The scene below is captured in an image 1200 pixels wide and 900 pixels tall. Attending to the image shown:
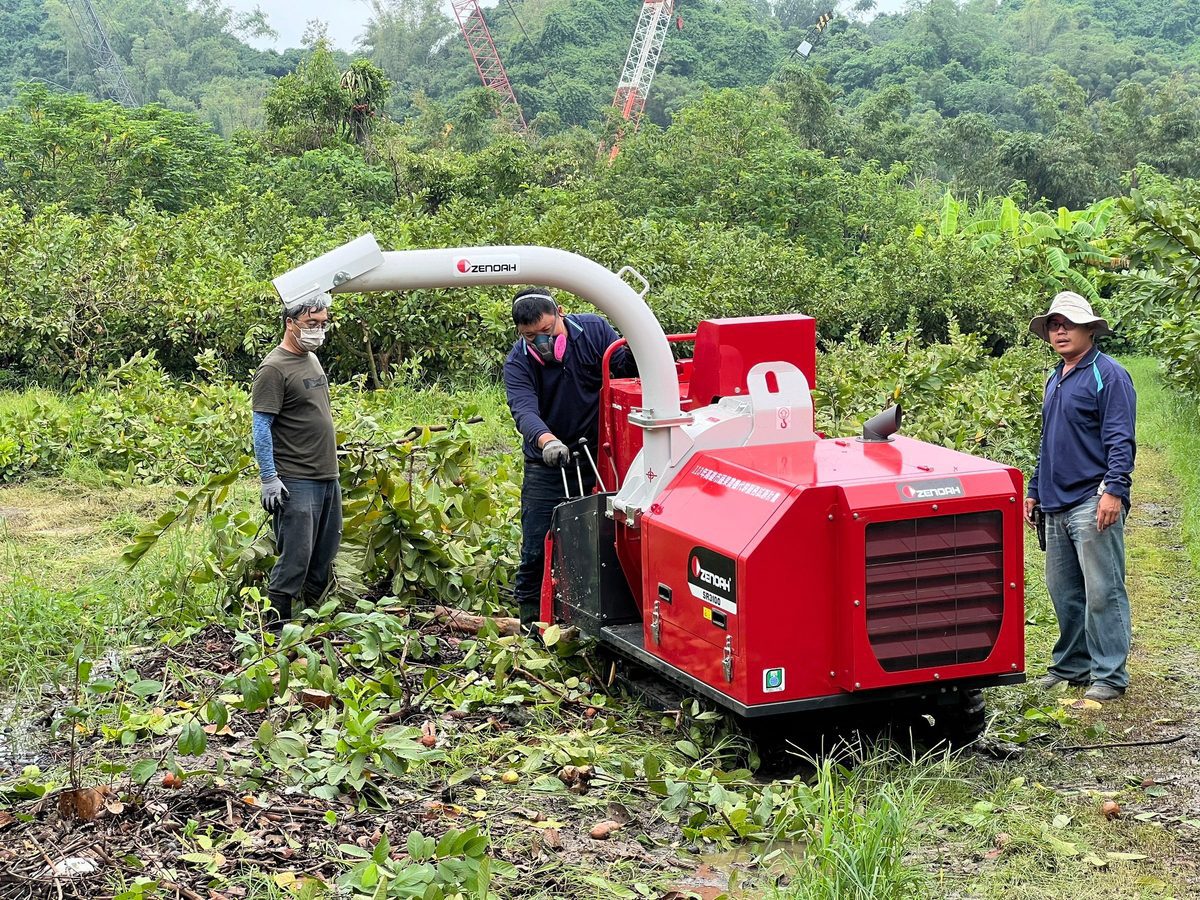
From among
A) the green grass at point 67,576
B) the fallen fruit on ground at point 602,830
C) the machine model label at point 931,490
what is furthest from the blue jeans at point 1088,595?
the green grass at point 67,576

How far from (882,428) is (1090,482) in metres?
1.11

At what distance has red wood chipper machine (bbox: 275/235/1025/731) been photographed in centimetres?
498

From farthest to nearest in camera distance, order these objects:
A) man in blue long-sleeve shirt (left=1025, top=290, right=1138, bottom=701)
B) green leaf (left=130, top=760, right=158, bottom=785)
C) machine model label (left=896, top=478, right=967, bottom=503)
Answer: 1. man in blue long-sleeve shirt (left=1025, top=290, right=1138, bottom=701)
2. machine model label (left=896, top=478, right=967, bottom=503)
3. green leaf (left=130, top=760, right=158, bottom=785)

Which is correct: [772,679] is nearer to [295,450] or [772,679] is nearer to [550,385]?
[550,385]

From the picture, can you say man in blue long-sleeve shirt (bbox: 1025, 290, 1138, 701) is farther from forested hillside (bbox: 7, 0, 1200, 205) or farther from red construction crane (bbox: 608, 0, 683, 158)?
red construction crane (bbox: 608, 0, 683, 158)

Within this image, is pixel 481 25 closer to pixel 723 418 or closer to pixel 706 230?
pixel 706 230

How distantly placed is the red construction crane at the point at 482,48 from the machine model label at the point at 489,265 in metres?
57.6

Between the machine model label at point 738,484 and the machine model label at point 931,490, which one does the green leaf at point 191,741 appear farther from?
the machine model label at point 931,490

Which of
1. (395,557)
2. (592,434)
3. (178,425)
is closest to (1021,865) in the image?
Answer: (592,434)

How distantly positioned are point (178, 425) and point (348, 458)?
4580mm

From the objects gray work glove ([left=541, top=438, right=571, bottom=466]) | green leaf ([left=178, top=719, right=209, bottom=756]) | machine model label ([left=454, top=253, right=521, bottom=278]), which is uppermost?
machine model label ([left=454, top=253, right=521, bottom=278])

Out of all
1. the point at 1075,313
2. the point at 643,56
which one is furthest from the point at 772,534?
the point at 643,56

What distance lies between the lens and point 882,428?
5668 mm

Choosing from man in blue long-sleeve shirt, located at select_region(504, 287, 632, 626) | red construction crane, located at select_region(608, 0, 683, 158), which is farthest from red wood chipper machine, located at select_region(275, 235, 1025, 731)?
red construction crane, located at select_region(608, 0, 683, 158)
